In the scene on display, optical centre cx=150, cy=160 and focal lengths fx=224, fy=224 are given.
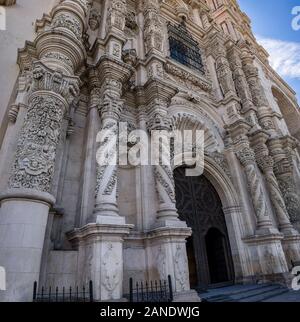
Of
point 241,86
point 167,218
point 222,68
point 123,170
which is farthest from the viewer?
point 241,86

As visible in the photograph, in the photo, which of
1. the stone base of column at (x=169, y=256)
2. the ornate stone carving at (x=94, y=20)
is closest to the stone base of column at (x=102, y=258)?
the stone base of column at (x=169, y=256)

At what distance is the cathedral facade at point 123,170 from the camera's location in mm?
3787

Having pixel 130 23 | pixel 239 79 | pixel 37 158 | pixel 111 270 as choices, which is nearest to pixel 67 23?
pixel 37 158

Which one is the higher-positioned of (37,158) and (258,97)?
(258,97)

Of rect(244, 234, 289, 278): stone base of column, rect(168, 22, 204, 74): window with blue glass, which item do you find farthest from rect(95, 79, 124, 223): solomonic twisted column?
rect(168, 22, 204, 74): window with blue glass

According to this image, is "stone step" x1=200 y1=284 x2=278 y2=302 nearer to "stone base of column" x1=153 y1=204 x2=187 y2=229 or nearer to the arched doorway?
the arched doorway

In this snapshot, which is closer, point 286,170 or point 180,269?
point 180,269

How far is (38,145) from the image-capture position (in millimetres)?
3932

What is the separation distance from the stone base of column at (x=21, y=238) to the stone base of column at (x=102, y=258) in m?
0.78

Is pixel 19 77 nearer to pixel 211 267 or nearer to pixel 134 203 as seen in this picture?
pixel 134 203

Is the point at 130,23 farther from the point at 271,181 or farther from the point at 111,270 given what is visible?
the point at 111,270

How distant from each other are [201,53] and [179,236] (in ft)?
34.0

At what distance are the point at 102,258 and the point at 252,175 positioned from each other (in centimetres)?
641
